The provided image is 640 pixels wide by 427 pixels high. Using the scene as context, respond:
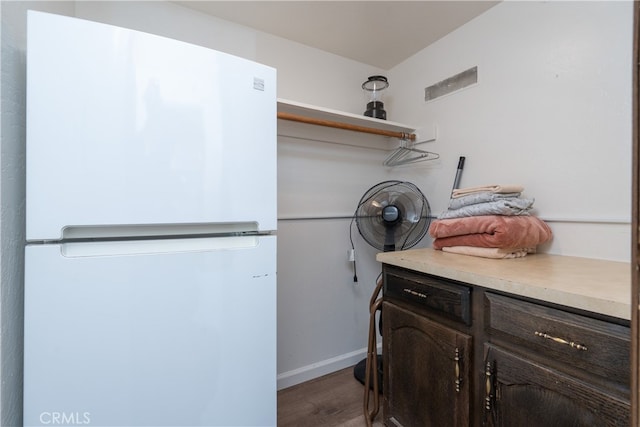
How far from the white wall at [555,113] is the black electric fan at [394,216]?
0.35m

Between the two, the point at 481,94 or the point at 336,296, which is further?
the point at 336,296

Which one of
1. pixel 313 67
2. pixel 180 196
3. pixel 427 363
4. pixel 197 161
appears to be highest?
pixel 313 67

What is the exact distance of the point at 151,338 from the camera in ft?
2.45

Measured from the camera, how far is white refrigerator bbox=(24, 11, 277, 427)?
666mm

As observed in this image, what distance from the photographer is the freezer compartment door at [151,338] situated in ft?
2.19

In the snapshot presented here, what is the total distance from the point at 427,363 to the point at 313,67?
183 centimetres

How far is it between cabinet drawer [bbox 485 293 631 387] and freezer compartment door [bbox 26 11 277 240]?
82cm

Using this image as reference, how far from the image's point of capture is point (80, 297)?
2.24 ft

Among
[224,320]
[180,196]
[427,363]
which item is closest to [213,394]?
[224,320]

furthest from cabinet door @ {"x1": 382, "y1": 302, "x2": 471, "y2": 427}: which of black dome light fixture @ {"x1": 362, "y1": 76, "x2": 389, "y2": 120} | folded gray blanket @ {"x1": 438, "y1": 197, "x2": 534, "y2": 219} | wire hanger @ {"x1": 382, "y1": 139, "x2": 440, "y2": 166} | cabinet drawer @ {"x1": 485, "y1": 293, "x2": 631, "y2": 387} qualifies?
black dome light fixture @ {"x1": 362, "y1": 76, "x2": 389, "y2": 120}

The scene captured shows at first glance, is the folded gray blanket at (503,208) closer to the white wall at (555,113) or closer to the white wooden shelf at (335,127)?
the white wall at (555,113)

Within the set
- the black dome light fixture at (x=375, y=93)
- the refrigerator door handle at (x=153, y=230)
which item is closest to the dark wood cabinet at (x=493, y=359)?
the refrigerator door handle at (x=153, y=230)

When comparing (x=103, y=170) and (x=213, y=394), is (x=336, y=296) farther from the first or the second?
(x=103, y=170)

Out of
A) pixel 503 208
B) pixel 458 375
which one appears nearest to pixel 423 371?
pixel 458 375
